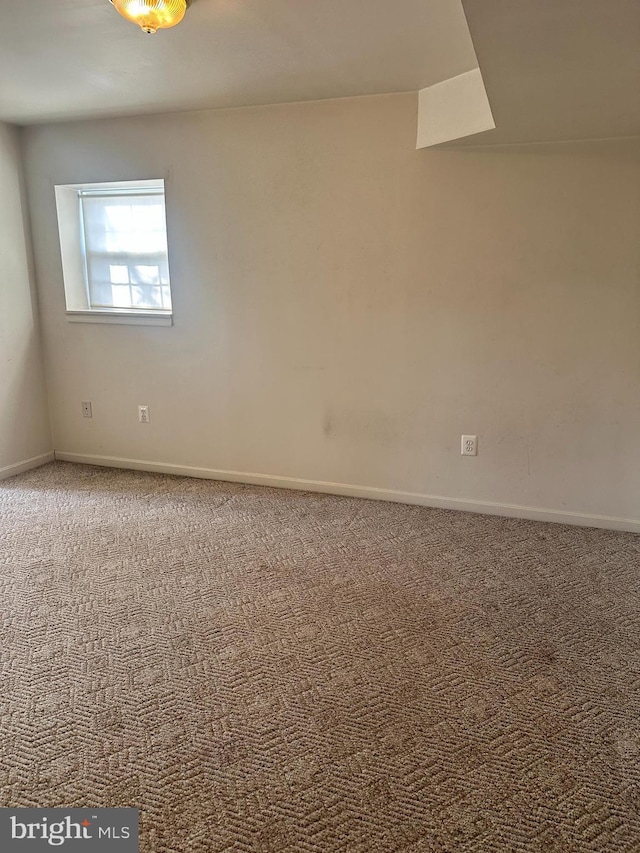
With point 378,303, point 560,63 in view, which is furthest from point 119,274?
point 560,63

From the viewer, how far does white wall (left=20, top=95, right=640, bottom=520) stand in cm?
321

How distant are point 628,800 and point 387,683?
76cm

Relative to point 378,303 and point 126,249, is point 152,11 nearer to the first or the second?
point 378,303

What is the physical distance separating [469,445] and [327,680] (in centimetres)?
185

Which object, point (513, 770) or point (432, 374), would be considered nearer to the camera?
point (513, 770)

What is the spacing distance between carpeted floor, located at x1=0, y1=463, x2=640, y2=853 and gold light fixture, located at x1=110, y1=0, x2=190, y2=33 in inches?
89.8

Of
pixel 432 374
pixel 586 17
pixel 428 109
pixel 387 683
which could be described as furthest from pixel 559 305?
pixel 387 683

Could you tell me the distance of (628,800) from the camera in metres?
1.64

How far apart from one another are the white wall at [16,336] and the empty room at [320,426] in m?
0.03

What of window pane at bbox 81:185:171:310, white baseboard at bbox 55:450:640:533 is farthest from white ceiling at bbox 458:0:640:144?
window pane at bbox 81:185:171:310

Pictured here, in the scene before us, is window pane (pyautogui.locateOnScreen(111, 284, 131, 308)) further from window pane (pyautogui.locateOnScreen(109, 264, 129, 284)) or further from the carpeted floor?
the carpeted floor

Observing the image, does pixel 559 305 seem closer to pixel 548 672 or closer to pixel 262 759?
pixel 548 672

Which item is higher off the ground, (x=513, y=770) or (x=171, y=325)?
(x=171, y=325)

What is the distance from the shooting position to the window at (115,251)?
13.6ft
